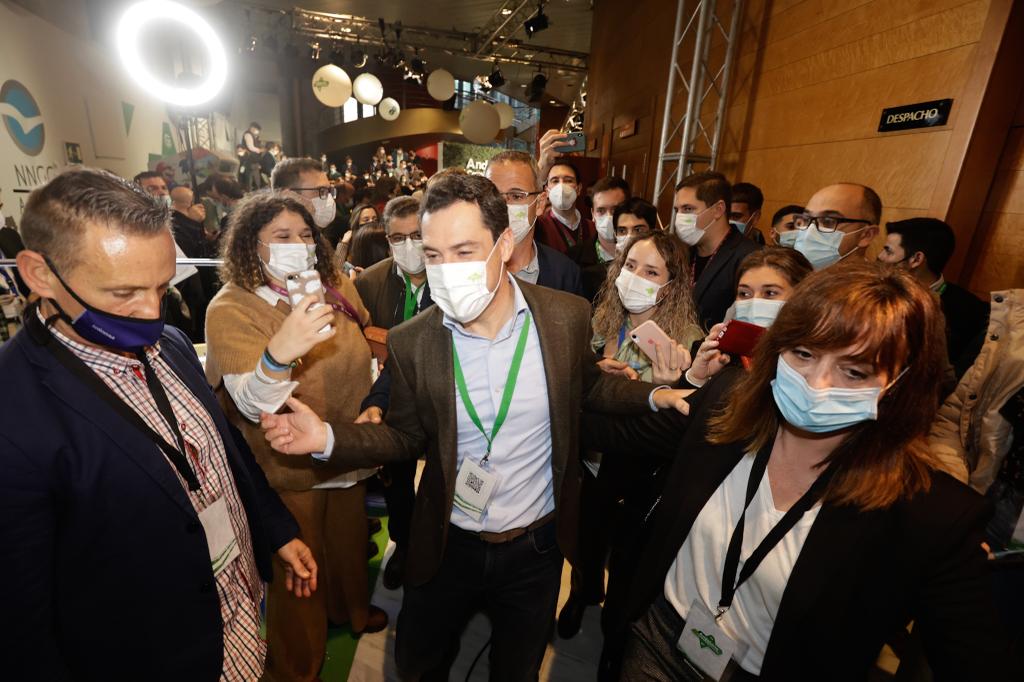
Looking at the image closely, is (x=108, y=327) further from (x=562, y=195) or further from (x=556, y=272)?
(x=562, y=195)

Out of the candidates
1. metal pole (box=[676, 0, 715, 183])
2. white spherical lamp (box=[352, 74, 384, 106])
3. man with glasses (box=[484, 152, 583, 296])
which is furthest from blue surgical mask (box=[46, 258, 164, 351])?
white spherical lamp (box=[352, 74, 384, 106])

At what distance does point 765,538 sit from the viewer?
1.13 m

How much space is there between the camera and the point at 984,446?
5.91 feet

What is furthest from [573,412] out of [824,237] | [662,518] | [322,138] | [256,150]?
[322,138]

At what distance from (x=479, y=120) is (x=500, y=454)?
11773mm

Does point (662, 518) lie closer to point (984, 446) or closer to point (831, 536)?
point (831, 536)

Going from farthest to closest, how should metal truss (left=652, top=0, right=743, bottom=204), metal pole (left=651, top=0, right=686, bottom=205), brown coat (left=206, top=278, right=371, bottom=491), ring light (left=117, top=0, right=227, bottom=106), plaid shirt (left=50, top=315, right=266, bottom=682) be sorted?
metal pole (left=651, top=0, right=686, bottom=205)
metal truss (left=652, top=0, right=743, bottom=204)
ring light (left=117, top=0, right=227, bottom=106)
brown coat (left=206, top=278, right=371, bottom=491)
plaid shirt (left=50, top=315, right=266, bottom=682)

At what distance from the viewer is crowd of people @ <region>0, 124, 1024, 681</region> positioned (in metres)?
1.00

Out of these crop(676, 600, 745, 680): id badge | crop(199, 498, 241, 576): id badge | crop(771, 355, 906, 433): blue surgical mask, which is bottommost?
crop(676, 600, 745, 680): id badge

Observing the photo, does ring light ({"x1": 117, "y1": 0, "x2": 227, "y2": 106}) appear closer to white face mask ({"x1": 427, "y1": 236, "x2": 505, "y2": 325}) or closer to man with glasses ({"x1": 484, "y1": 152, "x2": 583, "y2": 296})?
man with glasses ({"x1": 484, "y1": 152, "x2": 583, "y2": 296})

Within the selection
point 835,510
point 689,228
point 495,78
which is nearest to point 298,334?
point 835,510

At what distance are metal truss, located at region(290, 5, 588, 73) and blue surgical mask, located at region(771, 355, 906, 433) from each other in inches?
401

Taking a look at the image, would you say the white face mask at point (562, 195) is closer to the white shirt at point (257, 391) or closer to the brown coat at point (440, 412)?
the brown coat at point (440, 412)

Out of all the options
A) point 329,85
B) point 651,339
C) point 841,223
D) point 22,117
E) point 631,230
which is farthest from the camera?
point 329,85
